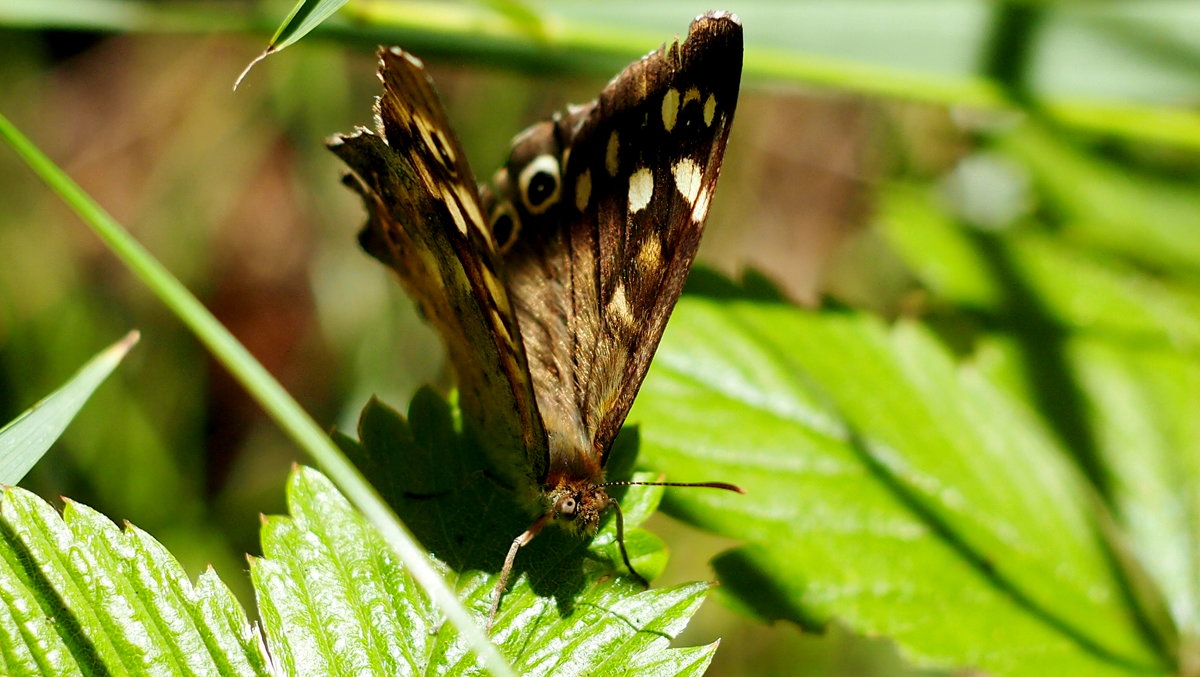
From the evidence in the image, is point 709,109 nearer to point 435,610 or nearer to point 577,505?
point 577,505

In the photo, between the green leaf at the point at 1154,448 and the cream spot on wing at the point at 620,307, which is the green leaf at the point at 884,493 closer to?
the green leaf at the point at 1154,448

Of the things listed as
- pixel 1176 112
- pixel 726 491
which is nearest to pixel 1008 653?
pixel 726 491

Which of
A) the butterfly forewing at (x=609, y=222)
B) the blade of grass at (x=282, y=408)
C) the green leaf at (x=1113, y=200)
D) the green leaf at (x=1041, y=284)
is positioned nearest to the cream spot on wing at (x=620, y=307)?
the butterfly forewing at (x=609, y=222)

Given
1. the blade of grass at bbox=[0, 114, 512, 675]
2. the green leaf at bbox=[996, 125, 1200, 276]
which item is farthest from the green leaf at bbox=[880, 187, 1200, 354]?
the blade of grass at bbox=[0, 114, 512, 675]

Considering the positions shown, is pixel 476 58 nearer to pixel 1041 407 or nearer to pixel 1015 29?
pixel 1015 29

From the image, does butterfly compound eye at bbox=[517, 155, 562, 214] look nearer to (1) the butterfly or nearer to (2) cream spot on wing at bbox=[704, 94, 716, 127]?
(1) the butterfly

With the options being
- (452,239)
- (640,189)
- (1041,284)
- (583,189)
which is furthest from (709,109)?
(1041,284)
